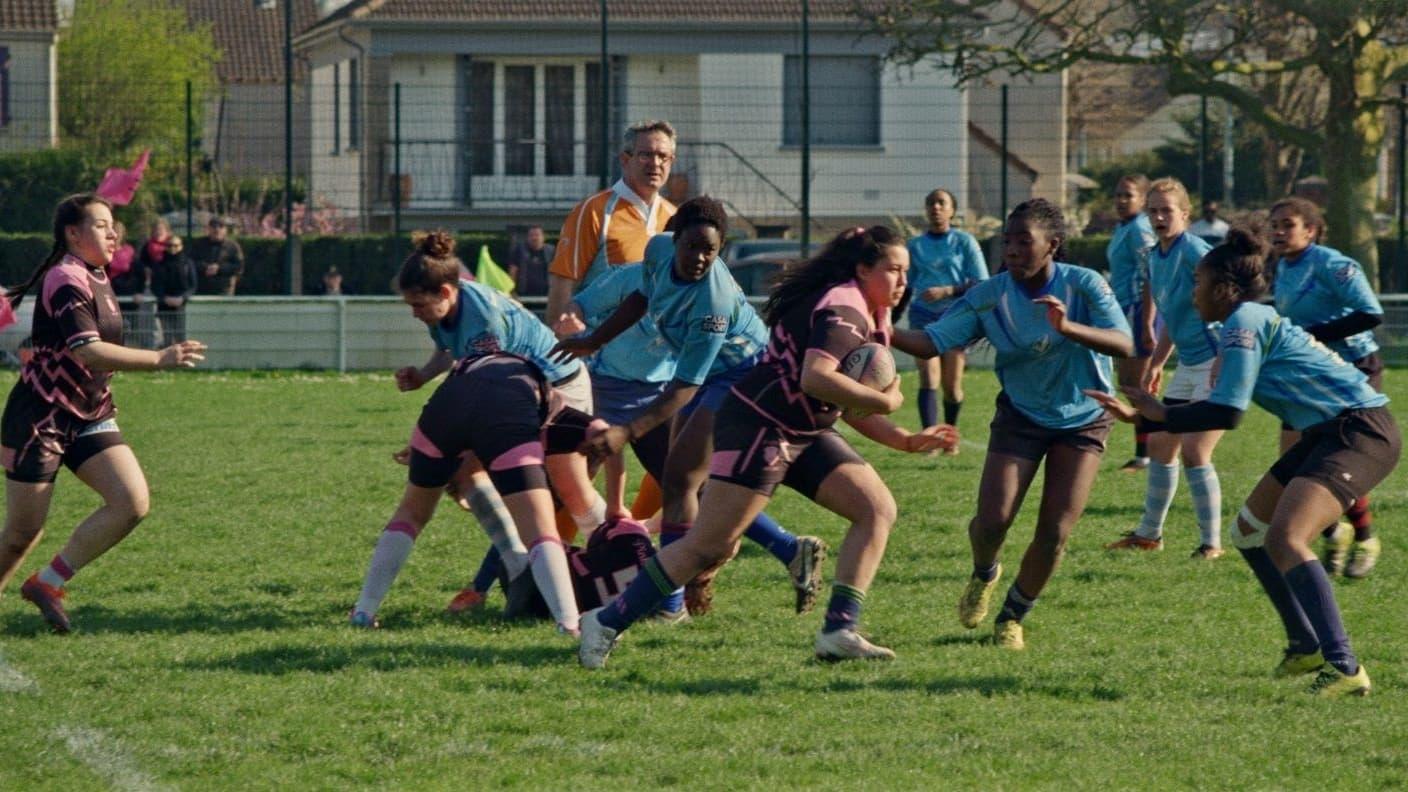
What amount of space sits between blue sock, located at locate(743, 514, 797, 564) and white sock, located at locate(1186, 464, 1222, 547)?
8.03 feet

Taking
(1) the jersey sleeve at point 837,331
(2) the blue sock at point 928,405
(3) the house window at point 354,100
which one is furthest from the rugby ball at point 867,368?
(3) the house window at point 354,100

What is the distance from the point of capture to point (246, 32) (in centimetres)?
5753

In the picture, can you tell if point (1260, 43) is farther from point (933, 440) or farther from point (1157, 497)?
point (933, 440)

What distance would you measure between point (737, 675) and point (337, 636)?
1660mm

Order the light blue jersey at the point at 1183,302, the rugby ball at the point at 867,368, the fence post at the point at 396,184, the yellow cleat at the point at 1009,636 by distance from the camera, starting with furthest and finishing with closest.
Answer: the fence post at the point at 396,184 < the light blue jersey at the point at 1183,302 < the yellow cleat at the point at 1009,636 < the rugby ball at the point at 867,368

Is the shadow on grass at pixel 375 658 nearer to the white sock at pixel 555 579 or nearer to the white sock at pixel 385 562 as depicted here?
the white sock at pixel 555 579

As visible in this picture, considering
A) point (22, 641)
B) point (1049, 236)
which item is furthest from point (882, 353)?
point (22, 641)

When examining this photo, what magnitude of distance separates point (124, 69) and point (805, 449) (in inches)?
1665

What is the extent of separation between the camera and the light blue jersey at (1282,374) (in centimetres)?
651

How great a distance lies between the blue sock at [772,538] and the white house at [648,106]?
21.6m

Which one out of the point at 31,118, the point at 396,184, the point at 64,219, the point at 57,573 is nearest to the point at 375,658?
the point at 57,573

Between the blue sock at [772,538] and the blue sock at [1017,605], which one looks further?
the blue sock at [772,538]

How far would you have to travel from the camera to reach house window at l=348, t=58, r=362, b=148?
99.0ft

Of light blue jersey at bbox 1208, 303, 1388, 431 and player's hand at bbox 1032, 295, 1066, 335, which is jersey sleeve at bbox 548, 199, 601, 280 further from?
light blue jersey at bbox 1208, 303, 1388, 431
